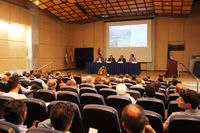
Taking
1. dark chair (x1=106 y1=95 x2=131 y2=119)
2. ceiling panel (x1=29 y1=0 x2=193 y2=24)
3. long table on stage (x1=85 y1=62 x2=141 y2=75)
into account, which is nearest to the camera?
dark chair (x1=106 y1=95 x2=131 y2=119)

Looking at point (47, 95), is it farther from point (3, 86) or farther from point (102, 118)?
point (3, 86)

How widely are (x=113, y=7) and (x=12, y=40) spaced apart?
7072mm

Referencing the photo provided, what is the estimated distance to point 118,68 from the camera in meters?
9.64

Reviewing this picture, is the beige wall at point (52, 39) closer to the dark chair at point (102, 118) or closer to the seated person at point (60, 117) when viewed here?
the dark chair at point (102, 118)

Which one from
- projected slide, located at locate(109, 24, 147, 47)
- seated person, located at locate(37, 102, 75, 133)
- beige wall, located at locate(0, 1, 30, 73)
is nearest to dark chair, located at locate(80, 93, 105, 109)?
seated person, located at locate(37, 102, 75, 133)

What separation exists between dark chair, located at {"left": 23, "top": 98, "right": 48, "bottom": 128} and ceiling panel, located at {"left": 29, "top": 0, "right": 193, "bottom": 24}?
8.04m

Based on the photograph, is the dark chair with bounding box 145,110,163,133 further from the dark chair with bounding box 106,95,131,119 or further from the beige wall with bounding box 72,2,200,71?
the beige wall with bounding box 72,2,200,71

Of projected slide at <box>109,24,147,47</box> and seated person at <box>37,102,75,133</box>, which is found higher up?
projected slide at <box>109,24,147,47</box>

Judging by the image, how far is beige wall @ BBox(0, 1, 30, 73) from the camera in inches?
348

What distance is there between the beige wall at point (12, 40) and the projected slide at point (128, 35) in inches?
263

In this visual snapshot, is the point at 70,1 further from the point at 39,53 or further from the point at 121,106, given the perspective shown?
the point at 121,106

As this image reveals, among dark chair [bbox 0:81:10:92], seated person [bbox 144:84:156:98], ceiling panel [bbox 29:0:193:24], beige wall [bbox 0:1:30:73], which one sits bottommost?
dark chair [bbox 0:81:10:92]

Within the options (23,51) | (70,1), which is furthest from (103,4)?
(23,51)

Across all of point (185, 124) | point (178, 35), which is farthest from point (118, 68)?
point (185, 124)
